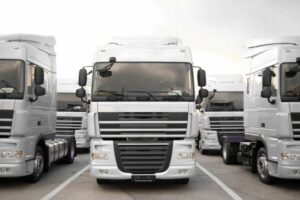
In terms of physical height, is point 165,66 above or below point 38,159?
above

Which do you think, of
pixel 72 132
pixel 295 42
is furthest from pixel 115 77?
pixel 72 132

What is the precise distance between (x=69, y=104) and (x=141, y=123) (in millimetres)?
9747

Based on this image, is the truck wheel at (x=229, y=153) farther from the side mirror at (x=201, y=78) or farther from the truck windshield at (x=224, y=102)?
the side mirror at (x=201, y=78)

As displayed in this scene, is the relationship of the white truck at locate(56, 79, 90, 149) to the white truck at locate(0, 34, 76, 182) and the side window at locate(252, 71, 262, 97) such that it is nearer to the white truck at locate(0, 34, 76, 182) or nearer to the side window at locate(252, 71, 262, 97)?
the white truck at locate(0, 34, 76, 182)

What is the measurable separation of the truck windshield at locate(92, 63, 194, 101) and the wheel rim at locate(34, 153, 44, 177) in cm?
251

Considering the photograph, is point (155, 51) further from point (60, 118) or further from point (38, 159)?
point (60, 118)

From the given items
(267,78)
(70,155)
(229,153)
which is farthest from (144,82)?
(70,155)

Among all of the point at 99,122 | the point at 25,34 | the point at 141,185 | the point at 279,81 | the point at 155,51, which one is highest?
the point at 25,34

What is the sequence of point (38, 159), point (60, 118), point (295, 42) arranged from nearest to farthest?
point (38, 159), point (295, 42), point (60, 118)

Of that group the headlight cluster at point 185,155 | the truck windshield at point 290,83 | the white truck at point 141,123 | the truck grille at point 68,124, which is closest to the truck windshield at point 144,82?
the white truck at point 141,123

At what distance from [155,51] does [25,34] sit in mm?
4679

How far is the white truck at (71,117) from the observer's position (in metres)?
Result: 18.3

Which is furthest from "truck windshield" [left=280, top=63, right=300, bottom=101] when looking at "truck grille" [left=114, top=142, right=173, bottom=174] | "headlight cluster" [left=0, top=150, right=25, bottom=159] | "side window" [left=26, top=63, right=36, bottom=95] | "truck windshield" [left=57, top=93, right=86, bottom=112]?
"truck windshield" [left=57, top=93, right=86, bottom=112]

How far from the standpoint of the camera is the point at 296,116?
9523mm
